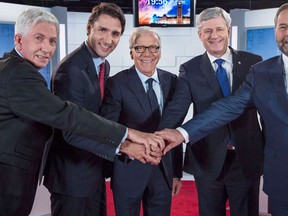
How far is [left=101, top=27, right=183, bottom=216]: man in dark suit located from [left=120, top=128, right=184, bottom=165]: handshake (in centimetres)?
5

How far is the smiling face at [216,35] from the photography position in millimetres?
2471

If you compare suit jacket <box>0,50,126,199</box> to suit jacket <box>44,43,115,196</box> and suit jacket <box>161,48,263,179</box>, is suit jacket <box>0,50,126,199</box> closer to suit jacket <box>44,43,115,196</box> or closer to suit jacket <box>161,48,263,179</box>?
suit jacket <box>44,43,115,196</box>

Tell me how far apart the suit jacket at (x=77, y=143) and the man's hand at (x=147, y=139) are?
154mm

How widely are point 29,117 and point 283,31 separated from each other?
139cm

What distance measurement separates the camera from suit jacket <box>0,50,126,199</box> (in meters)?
1.83

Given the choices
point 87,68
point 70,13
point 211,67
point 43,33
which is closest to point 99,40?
point 87,68

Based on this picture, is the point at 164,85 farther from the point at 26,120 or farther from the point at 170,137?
the point at 26,120

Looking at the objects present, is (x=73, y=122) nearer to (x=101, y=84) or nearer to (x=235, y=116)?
(x=101, y=84)

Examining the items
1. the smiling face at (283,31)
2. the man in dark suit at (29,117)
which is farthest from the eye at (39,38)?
the smiling face at (283,31)

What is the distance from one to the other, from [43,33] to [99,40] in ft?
1.62

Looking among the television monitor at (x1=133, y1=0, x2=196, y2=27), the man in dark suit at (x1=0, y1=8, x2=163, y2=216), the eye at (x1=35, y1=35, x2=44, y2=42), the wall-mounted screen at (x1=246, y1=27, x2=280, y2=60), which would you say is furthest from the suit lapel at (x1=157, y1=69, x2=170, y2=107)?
the wall-mounted screen at (x1=246, y1=27, x2=280, y2=60)

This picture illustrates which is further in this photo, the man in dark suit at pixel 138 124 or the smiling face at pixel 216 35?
the smiling face at pixel 216 35

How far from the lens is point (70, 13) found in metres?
5.47

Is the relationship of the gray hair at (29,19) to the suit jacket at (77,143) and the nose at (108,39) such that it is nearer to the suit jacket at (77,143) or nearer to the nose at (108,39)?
the suit jacket at (77,143)
